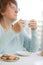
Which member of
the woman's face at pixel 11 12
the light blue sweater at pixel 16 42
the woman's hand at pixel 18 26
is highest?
the woman's face at pixel 11 12

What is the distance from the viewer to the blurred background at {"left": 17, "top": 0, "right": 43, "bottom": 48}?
1.14 m

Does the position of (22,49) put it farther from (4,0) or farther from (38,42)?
(4,0)

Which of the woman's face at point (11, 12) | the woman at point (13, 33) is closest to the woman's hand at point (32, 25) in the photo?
the woman at point (13, 33)

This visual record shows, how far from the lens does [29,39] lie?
1.11m

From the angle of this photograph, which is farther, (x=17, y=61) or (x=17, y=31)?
(x=17, y=31)

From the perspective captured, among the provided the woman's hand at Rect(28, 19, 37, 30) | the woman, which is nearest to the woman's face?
the woman

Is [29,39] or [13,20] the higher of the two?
[13,20]

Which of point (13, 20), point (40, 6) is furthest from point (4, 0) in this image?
point (40, 6)

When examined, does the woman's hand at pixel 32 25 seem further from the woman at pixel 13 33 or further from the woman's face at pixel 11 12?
the woman's face at pixel 11 12

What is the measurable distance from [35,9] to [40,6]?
0.04 metres

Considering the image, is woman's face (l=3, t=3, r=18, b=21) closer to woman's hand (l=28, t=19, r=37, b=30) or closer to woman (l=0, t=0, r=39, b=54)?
woman (l=0, t=0, r=39, b=54)

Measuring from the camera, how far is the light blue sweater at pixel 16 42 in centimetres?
107

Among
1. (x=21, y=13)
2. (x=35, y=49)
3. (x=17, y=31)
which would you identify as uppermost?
(x=21, y=13)

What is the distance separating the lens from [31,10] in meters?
1.17
